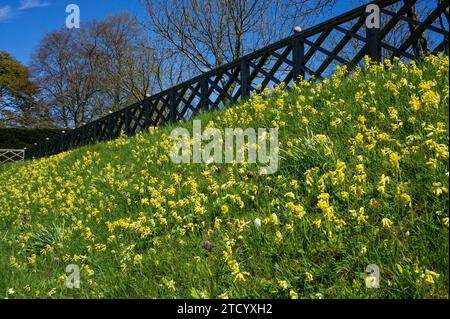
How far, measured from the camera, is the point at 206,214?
155 inches

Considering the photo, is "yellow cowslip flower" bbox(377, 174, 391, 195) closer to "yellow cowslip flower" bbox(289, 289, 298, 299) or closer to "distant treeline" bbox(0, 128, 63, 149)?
"yellow cowslip flower" bbox(289, 289, 298, 299)

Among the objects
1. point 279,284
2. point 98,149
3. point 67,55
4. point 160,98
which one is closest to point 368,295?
point 279,284

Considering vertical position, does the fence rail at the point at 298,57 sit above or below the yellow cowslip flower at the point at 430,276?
above

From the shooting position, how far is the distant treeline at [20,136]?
37969mm

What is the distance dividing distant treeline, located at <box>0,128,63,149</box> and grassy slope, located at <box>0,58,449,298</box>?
3673cm

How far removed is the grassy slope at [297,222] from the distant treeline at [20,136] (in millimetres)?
36732

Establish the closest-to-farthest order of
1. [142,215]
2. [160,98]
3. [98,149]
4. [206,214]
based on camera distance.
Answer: [206,214], [142,215], [98,149], [160,98]

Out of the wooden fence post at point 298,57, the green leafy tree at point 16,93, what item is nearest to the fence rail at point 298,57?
the wooden fence post at point 298,57

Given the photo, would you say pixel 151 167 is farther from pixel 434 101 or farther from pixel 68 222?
pixel 434 101

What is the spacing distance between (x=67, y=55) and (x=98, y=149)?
3777 cm

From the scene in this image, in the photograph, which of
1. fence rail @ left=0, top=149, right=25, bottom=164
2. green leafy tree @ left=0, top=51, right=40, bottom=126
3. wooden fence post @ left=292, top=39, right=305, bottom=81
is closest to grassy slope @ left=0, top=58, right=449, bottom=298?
wooden fence post @ left=292, top=39, right=305, bottom=81

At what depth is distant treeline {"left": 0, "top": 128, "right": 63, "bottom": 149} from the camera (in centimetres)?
3797

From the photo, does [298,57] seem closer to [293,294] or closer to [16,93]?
[293,294]

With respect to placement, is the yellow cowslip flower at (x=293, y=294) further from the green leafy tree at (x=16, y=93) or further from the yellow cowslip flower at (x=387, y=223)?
the green leafy tree at (x=16, y=93)
